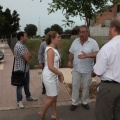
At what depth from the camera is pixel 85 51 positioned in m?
5.83

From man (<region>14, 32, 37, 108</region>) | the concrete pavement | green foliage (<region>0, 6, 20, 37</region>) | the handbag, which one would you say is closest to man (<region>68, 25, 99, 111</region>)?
the concrete pavement

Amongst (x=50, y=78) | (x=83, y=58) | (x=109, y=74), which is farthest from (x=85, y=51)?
(x=109, y=74)

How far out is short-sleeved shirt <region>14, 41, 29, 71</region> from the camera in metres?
6.22

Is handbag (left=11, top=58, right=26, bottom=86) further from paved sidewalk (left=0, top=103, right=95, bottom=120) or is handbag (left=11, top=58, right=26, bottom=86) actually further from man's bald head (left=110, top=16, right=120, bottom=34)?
man's bald head (left=110, top=16, right=120, bottom=34)

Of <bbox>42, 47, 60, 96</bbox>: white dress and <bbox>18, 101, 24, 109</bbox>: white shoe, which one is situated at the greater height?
<bbox>42, 47, 60, 96</bbox>: white dress

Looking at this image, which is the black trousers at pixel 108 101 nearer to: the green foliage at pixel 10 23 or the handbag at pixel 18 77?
the handbag at pixel 18 77

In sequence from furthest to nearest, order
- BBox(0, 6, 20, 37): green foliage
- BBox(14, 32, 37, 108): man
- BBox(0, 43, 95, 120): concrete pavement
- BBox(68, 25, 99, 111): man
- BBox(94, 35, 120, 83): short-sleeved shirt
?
BBox(0, 6, 20, 37): green foliage
BBox(14, 32, 37, 108): man
BBox(0, 43, 95, 120): concrete pavement
BBox(68, 25, 99, 111): man
BBox(94, 35, 120, 83): short-sleeved shirt

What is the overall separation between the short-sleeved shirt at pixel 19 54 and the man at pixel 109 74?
2.79m

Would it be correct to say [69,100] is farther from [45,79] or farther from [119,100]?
[119,100]

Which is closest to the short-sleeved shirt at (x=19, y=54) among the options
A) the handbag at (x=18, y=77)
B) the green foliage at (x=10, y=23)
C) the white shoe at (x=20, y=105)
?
the handbag at (x=18, y=77)

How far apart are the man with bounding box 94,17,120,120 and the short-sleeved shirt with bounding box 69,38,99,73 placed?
2.10 metres

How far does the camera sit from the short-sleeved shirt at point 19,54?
622cm

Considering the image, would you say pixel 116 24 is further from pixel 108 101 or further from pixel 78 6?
pixel 78 6

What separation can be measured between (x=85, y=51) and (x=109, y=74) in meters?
2.13
